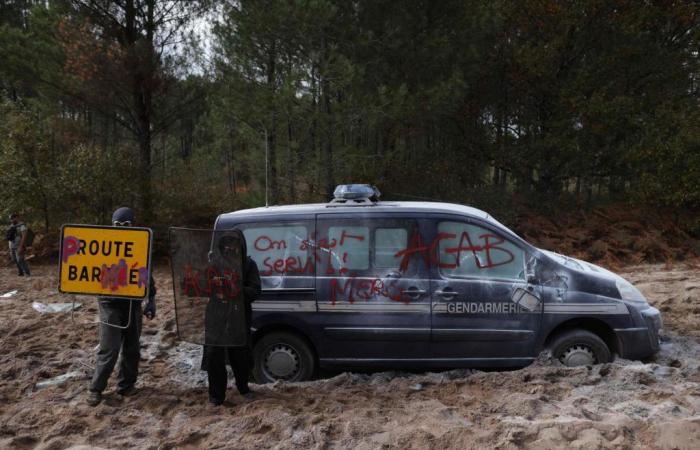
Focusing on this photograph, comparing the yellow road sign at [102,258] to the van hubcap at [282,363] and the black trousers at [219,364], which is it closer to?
the black trousers at [219,364]

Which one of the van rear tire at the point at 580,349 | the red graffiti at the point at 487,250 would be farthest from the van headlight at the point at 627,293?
the red graffiti at the point at 487,250

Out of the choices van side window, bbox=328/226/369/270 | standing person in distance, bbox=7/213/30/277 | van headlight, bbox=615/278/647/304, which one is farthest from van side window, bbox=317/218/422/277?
standing person in distance, bbox=7/213/30/277

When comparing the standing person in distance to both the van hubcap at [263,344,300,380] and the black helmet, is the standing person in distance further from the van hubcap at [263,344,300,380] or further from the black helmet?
the van hubcap at [263,344,300,380]

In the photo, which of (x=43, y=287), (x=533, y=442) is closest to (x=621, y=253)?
(x=533, y=442)

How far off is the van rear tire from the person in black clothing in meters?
3.16

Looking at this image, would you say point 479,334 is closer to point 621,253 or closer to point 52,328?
point 52,328

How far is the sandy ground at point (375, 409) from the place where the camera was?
379 cm

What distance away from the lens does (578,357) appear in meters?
5.25

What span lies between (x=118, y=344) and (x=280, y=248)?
1.81 metres

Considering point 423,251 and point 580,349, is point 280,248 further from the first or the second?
point 580,349

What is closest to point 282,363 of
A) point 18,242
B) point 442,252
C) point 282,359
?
point 282,359

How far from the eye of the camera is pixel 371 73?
13781 millimetres

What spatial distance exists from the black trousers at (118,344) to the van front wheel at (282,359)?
121 centimetres

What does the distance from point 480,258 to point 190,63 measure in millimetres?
12657
